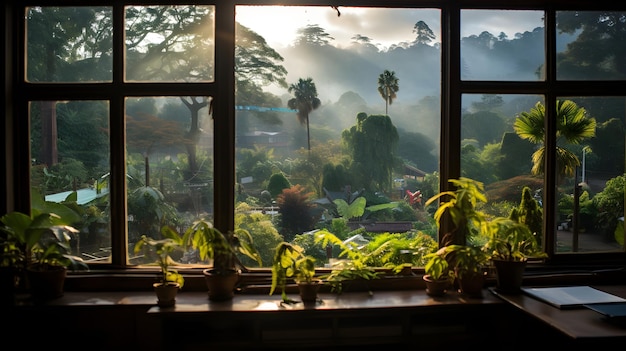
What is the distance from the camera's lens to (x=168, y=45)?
134 inches

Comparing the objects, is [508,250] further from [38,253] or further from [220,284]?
[38,253]

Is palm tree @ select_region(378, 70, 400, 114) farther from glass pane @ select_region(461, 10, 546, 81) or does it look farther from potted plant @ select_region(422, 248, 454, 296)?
potted plant @ select_region(422, 248, 454, 296)

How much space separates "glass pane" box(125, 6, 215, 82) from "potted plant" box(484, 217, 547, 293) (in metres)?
2.06

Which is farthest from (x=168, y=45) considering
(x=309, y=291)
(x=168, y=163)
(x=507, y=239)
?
(x=507, y=239)

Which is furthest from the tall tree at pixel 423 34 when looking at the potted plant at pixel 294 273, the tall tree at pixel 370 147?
the potted plant at pixel 294 273

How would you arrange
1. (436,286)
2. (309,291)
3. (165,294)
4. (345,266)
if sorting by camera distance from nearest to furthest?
(165,294), (309,291), (436,286), (345,266)

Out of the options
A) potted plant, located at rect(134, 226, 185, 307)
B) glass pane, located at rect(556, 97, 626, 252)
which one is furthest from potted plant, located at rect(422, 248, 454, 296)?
potted plant, located at rect(134, 226, 185, 307)

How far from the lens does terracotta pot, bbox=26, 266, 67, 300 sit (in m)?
3.08

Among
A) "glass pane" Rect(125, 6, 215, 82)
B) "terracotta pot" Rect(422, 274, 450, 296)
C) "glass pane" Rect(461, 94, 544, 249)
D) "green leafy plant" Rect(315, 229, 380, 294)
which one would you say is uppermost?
"glass pane" Rect(125, 6, 215, 82)

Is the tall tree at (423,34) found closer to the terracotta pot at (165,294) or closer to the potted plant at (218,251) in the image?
the potted plant at (218,251)

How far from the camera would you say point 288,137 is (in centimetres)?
349

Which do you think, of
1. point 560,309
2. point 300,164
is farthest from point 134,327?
point 560,309

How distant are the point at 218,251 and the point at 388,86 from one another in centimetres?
156

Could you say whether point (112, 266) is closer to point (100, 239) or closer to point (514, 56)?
point (100, 239)
